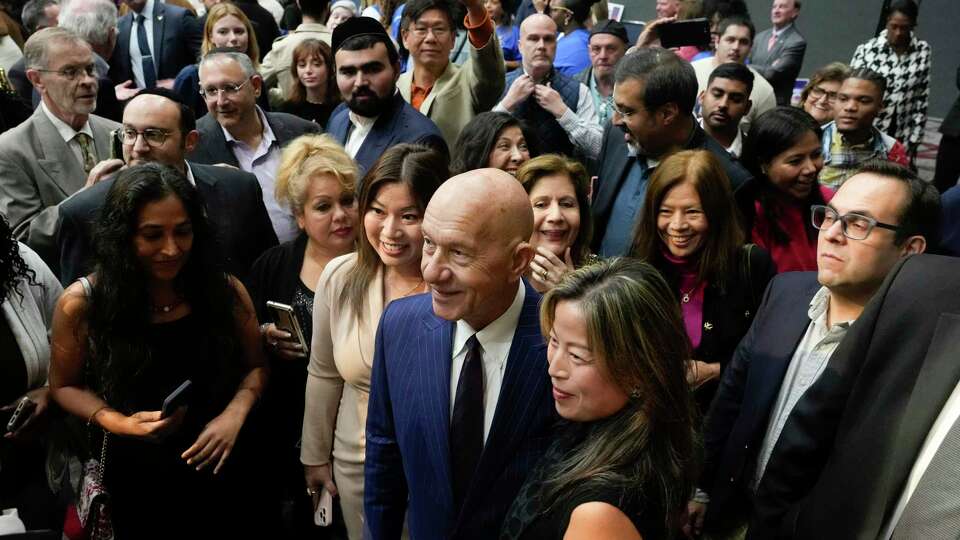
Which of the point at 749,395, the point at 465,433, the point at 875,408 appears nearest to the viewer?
the point at 875,408

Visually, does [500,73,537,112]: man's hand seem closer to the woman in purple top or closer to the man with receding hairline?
the woman in purple top

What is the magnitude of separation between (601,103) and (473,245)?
391 centimetres

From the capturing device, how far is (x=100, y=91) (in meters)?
5.31

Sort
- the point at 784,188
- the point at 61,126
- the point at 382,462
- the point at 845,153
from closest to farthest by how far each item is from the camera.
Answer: the point at 382,462 < the point at 784,188 < the point at 61,126 < the point at 845,153

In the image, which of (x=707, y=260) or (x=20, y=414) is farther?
(x=707, y=260)

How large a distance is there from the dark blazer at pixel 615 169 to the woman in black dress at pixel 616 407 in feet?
6.24

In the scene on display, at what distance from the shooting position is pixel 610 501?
1677mm

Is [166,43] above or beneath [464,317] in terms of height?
above

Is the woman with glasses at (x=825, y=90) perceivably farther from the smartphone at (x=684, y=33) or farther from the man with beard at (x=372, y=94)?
the man with beard at (x=372, y=94)

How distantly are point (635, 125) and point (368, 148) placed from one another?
4.30ft

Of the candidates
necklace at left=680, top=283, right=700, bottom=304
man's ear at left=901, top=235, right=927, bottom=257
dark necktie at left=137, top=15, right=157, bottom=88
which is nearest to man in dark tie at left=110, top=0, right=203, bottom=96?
dark necktie at left=137, top=15, right=157, bottom=88

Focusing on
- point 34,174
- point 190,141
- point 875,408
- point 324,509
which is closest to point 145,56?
point 34,174

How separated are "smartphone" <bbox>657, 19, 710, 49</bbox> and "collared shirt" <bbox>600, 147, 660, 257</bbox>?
185 cm

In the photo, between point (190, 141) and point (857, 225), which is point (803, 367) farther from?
point (190, 141)
